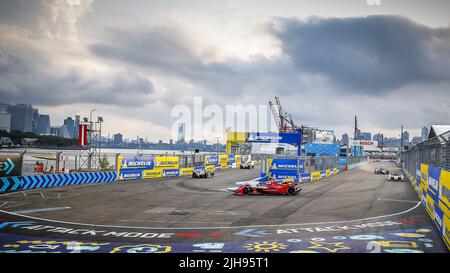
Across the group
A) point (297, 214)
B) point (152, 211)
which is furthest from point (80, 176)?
point (297, 214)

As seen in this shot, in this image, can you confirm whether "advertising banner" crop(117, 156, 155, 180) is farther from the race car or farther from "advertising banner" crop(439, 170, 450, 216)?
"advertising banner" crop(439, 170, 450, 216)

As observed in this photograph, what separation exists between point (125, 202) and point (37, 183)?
38.4 feet

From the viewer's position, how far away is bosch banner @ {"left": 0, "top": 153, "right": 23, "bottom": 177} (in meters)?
29.0

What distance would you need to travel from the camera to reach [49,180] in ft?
105

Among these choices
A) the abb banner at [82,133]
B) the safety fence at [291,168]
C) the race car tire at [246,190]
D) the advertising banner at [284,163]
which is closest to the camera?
the race car tire at [246,190]

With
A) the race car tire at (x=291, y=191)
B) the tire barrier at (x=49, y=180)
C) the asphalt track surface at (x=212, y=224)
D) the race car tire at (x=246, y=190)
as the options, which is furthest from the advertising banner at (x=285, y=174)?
the tire barrier at (x=49, y=180)

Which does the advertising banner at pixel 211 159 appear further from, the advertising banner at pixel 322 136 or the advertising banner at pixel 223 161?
the advertising banner at pixel 322 136

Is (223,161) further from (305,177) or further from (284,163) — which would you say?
(284,163)

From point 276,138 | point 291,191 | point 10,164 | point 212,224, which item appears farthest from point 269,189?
point 276,138

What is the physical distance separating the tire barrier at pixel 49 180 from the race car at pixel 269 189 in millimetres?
16619

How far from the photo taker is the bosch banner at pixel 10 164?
29.0 m
